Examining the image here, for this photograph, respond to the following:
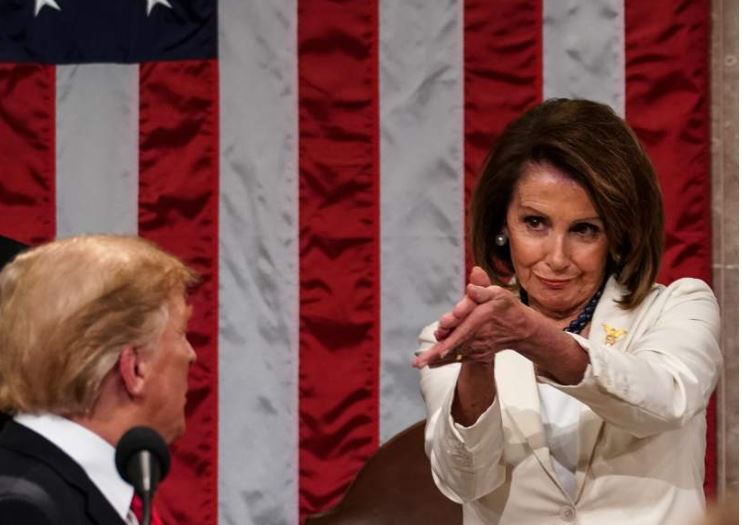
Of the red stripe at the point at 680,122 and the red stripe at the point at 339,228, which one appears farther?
the red stripe at the point at 339,228

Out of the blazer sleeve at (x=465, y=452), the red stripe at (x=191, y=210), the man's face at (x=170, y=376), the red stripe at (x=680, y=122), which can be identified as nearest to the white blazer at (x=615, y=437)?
the blazer sleeve at (x=465, y=452)

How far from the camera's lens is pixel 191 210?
157 inches

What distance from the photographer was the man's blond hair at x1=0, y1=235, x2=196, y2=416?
1.83 meters

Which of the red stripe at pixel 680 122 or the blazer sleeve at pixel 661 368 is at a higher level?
the red stripe at pixel 680 122

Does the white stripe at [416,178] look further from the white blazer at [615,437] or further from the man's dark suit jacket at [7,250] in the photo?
the white blazer at [615,437]

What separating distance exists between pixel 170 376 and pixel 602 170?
85 centimetres

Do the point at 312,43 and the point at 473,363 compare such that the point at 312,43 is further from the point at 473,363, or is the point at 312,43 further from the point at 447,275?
the point at 473,363

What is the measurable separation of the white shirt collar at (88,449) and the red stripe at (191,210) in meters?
2.11

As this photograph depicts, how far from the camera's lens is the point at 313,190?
12.9ft

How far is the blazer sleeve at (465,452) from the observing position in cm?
224

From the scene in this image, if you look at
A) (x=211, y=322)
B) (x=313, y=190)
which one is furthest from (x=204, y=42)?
(x=211, y=322)

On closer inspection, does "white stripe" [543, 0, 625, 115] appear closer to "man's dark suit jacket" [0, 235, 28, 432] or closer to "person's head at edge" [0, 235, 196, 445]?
"man's dark suit jacket" [0, 235, 28, 432]

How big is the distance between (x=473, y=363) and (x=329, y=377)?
1.77 metres

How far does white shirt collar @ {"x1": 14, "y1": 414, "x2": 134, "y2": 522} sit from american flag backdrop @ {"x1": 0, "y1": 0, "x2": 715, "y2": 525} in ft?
6.83
